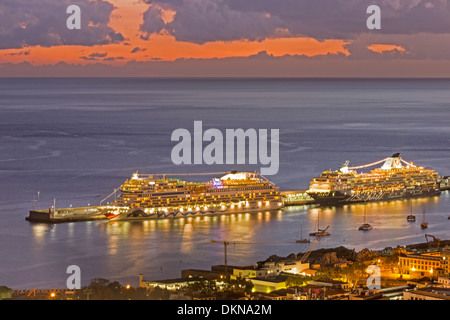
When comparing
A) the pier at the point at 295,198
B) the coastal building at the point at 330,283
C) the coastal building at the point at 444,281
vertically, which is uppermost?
the pier at the point at 295,198

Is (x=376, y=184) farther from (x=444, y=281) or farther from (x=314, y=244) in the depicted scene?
(x=444, y=281)

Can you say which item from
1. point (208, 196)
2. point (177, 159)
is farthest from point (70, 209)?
point (177, 159)

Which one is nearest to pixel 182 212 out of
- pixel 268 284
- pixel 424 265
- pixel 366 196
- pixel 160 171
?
pixel 366 196

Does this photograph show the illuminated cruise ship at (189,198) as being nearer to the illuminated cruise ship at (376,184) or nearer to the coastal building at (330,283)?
the illuminated cruise ship at (376,184)
